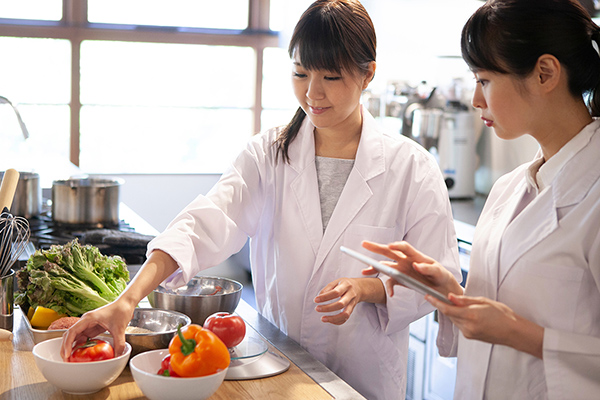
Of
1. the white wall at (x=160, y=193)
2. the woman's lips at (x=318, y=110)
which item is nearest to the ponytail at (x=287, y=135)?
the woman's lips at (x=318, y=110)

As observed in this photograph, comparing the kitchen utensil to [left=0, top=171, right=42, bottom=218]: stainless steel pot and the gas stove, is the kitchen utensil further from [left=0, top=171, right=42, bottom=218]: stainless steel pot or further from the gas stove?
[left=0, top=171, right=42, bottom=218]: stainless steel pot

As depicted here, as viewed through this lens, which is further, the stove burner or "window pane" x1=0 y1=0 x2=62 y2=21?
"window pane" x1=0 y1=0 x2=62 y2=21

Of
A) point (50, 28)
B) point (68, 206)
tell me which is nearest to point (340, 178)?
point (68, 206)

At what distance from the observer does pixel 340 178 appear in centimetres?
171

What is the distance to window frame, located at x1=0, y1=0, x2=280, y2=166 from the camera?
5434mm

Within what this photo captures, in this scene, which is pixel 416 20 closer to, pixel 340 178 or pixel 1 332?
pixel 340 178

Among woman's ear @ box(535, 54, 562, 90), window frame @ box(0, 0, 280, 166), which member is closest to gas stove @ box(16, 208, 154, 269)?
woman's ear @ box(535, 54, 562, 90)

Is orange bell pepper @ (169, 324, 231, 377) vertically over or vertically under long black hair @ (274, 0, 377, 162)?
under

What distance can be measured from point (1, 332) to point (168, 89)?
4952 mm

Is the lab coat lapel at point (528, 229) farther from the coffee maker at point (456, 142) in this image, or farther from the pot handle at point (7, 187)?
the coffee maker at point (456, 142)

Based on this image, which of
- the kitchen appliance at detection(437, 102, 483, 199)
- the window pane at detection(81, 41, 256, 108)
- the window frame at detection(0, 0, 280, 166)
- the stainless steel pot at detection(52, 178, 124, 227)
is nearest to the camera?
the stainless steel pot at detection(52, 178, 124, 227)

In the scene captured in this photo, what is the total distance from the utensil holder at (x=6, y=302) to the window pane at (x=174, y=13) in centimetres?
470

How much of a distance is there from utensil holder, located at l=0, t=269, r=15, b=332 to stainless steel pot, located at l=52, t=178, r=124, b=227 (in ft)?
3.51

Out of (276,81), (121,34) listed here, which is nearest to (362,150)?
(121,34)
